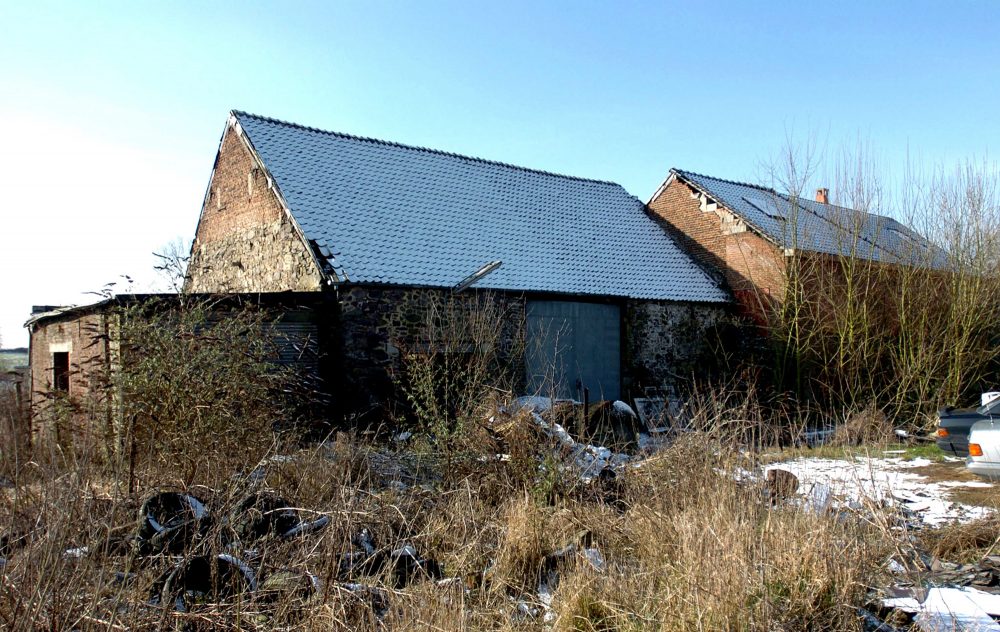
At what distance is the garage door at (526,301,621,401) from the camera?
1341 centimetres

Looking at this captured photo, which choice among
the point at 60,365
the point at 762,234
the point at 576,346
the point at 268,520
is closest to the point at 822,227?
the point at 762,234

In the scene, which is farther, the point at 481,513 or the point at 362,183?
the point at 362,183

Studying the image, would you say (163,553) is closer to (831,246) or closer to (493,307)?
(493,307)

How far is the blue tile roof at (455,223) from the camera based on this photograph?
12680 millimetres

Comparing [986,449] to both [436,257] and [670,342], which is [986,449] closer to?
[670,342]

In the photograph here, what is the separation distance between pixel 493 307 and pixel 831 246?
8.68 m

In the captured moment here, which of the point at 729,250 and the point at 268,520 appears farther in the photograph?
the point at 729,250

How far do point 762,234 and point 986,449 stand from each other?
9335 millimetres

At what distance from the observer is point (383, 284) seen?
38.2 ft

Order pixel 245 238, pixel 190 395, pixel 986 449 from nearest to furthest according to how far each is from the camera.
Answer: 1. pixel 190 395
2. pixel 986 449
3. pixel 245 238

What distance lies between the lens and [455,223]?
14.6m

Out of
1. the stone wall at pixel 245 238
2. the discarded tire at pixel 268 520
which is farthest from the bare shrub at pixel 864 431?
the stone wall at pixel 245 238

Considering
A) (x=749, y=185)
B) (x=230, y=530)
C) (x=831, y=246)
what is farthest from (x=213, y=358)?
(x=749, y=185)

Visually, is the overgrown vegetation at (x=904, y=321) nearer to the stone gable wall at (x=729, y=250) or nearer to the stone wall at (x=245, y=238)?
the stone gable wall at (x=729, y=250)
